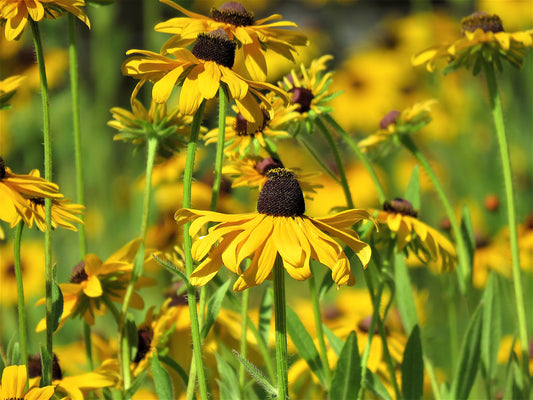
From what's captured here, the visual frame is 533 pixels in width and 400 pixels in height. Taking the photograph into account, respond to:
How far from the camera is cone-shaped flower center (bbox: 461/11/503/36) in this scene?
4.27 ft

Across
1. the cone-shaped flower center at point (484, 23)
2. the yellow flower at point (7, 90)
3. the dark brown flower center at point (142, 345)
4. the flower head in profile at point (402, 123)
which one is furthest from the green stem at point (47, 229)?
the cone-shaped flower center at point (484, 23)

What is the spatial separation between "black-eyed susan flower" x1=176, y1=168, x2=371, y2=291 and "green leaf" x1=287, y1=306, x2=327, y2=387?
0.94 ft

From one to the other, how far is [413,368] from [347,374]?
19 centimetres

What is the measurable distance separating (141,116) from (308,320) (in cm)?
81

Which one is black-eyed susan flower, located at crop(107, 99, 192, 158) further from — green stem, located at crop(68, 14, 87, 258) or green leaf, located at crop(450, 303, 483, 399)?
green leaf, located at crop(450, 303, 483, 399)

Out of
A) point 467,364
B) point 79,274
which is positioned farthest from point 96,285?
point 467,364

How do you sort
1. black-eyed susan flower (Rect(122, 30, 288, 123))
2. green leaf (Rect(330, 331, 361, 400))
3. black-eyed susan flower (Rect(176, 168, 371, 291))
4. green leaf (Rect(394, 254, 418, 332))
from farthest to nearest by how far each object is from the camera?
green leaf (Rect(394, 254, 418, 332)) → green leaf (Rect(330, 331, 361, 400)) → black-eyed susan flower (Rect(122, 30, 288, 123)) → black-eyed susan flower (Rect(176, 168, 371, 291))

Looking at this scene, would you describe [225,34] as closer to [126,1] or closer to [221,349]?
[221,349]

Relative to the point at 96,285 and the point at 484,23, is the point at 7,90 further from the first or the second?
the point at 484,23

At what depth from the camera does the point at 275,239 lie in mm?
804

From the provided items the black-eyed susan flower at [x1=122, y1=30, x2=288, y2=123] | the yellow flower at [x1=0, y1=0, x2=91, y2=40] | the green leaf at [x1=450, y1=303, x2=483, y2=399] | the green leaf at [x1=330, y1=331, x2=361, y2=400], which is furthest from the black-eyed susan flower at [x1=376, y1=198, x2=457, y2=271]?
the yellow flower at [x1=0, y1=0, x2=91, y2=40]

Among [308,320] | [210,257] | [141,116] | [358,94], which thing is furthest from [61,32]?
[210,257]

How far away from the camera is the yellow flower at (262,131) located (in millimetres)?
1149

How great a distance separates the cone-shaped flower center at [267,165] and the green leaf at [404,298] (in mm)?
371
